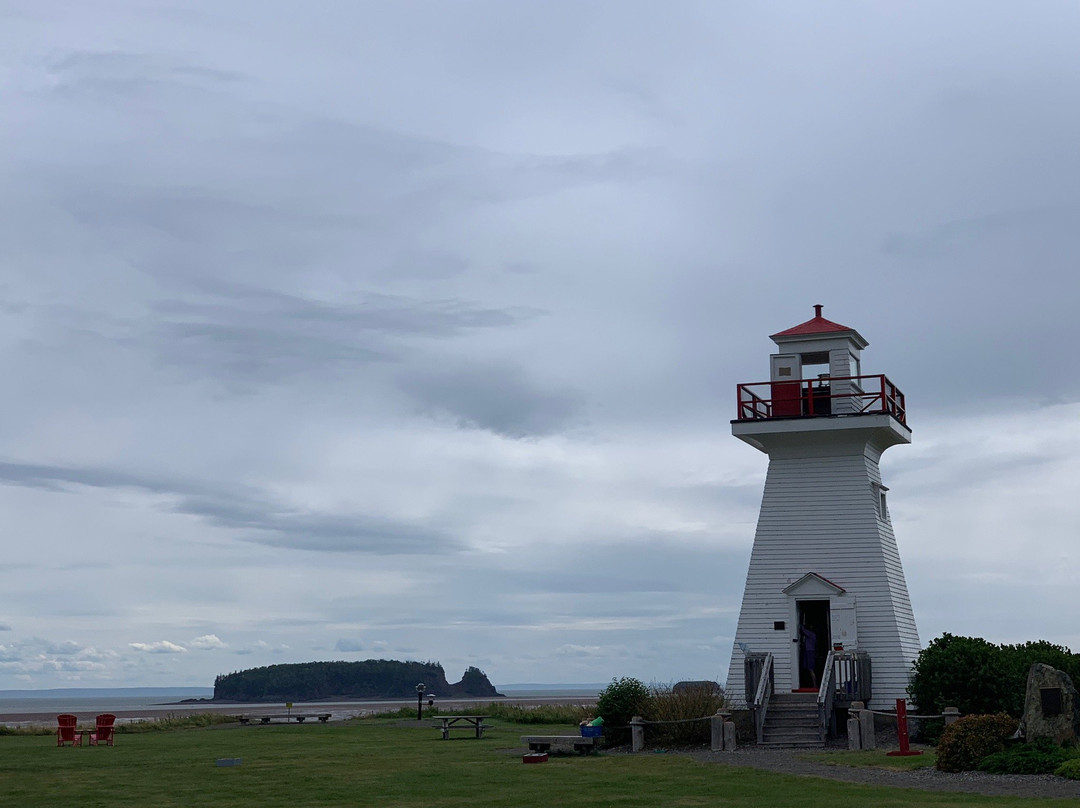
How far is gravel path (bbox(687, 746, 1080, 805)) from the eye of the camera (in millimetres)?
16656

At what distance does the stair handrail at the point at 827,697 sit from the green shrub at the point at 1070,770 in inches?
328

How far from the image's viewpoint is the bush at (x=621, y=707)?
2722 cm

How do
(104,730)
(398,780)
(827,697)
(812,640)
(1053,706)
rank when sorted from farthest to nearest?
(104,730), (812,640), (827,697), (398,780), (1053,706)

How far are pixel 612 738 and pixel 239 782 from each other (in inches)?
394

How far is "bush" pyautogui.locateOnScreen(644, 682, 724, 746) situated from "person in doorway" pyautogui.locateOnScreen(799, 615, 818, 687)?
9.88 feet

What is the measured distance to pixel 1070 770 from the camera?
17.7 m

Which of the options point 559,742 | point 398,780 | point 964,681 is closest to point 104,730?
point 559,742

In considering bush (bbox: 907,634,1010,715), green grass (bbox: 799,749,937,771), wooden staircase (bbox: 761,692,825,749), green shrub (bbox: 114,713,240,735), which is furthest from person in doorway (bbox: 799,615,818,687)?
green shrub (bbox: 114,713,240,735)

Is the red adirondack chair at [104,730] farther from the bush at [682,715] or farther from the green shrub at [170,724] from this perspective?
the bush at [682,715]

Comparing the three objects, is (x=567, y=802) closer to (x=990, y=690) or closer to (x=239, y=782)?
(x=239, y=782)

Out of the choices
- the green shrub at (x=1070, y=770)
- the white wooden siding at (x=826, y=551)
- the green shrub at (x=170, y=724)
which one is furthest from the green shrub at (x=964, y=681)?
the green shrub at (x=170, y=724)

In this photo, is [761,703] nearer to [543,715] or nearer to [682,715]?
[682,715]

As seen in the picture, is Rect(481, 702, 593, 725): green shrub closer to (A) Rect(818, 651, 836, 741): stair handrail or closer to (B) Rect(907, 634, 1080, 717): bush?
(A) Rect(818, 651, 836, 741): stair handrail

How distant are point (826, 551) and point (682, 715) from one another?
5.76 m
